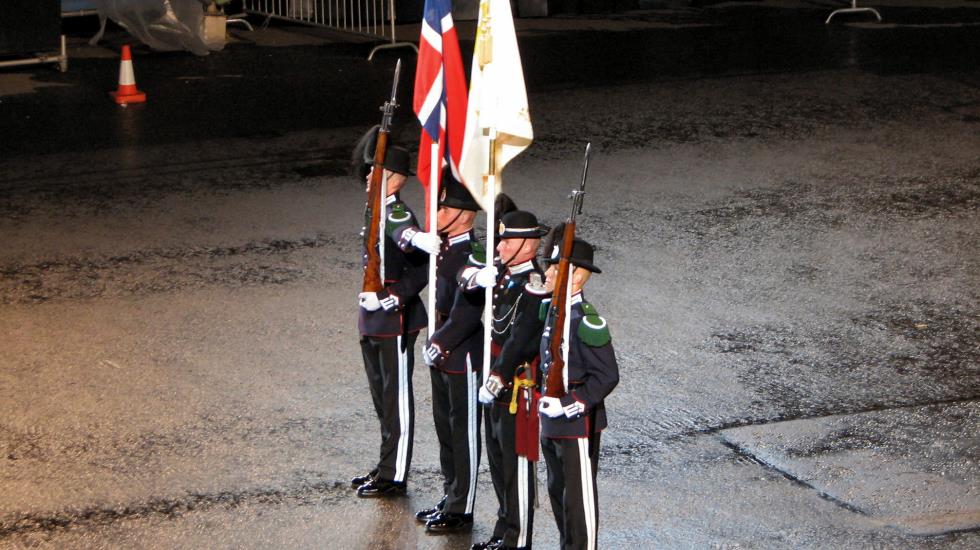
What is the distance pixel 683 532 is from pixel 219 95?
10.1 m

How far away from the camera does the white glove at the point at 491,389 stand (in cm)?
591

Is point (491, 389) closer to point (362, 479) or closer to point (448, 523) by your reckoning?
point (448, 523)

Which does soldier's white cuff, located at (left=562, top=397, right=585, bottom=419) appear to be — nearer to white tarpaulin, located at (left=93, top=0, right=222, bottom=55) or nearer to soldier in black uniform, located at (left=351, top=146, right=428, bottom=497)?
soldier in black uniform, located at (left=351, top=146, right=428, bottom=497)

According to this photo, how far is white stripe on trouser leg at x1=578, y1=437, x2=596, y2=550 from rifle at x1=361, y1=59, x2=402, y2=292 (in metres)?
1.48

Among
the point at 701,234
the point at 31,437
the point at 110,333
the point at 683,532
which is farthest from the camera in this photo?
the point at 701,234

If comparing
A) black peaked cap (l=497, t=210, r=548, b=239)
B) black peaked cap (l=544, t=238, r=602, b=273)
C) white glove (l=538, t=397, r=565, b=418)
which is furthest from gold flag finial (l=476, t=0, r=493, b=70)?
white glove (l=538, t=397, r=565, b=418)

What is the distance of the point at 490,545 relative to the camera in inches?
246

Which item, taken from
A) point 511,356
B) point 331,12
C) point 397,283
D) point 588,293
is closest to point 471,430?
point 511,356

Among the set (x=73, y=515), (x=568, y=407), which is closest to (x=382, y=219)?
(x=568, y=407)

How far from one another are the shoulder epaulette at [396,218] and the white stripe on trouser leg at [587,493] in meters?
1.52

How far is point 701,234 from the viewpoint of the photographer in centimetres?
1097

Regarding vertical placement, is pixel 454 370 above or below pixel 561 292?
below

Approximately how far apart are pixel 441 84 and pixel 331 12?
13.6 metres

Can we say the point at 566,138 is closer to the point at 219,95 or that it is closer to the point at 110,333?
the point at 219,95
